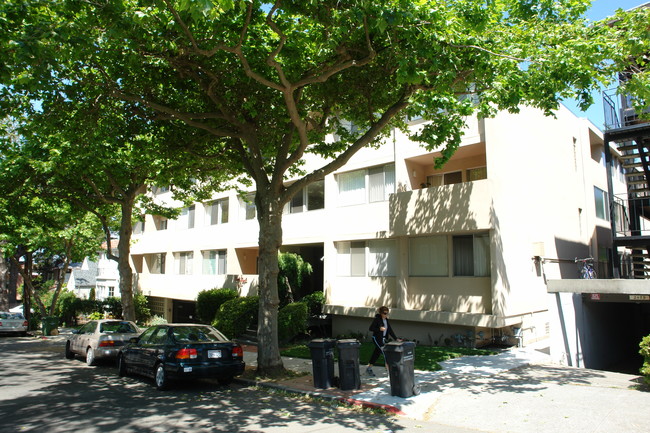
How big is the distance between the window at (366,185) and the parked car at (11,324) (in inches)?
844

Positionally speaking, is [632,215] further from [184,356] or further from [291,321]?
[184,356]

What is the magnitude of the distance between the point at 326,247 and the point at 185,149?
7.41 metres

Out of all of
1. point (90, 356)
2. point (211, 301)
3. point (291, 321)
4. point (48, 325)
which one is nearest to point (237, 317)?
point (291, 321)

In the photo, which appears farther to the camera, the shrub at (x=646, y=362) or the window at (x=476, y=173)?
the window at (x=476, y=173)

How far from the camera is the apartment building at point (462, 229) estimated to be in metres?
15.0

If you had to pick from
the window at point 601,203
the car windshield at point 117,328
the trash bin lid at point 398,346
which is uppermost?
the window at point 601,203

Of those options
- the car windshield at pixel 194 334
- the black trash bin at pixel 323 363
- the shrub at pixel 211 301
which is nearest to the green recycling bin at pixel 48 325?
the shrub at pixel 211 301

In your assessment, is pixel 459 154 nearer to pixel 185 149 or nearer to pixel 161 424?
pixel 185 149

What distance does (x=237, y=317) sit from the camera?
1934 cm

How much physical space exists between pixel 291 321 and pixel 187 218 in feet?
52.1

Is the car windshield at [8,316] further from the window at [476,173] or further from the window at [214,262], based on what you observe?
the window at [476,173]

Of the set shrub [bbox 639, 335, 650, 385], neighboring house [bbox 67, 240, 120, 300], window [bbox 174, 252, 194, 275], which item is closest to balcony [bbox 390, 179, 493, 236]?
shrub [bbox 639, 335, 650, 385]

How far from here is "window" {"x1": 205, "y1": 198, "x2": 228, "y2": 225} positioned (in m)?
27.2

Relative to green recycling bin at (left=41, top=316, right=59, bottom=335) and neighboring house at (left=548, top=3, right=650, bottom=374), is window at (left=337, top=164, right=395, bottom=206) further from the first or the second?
green recycling bin at (left=41, top=316, right=59, bottom=335)
